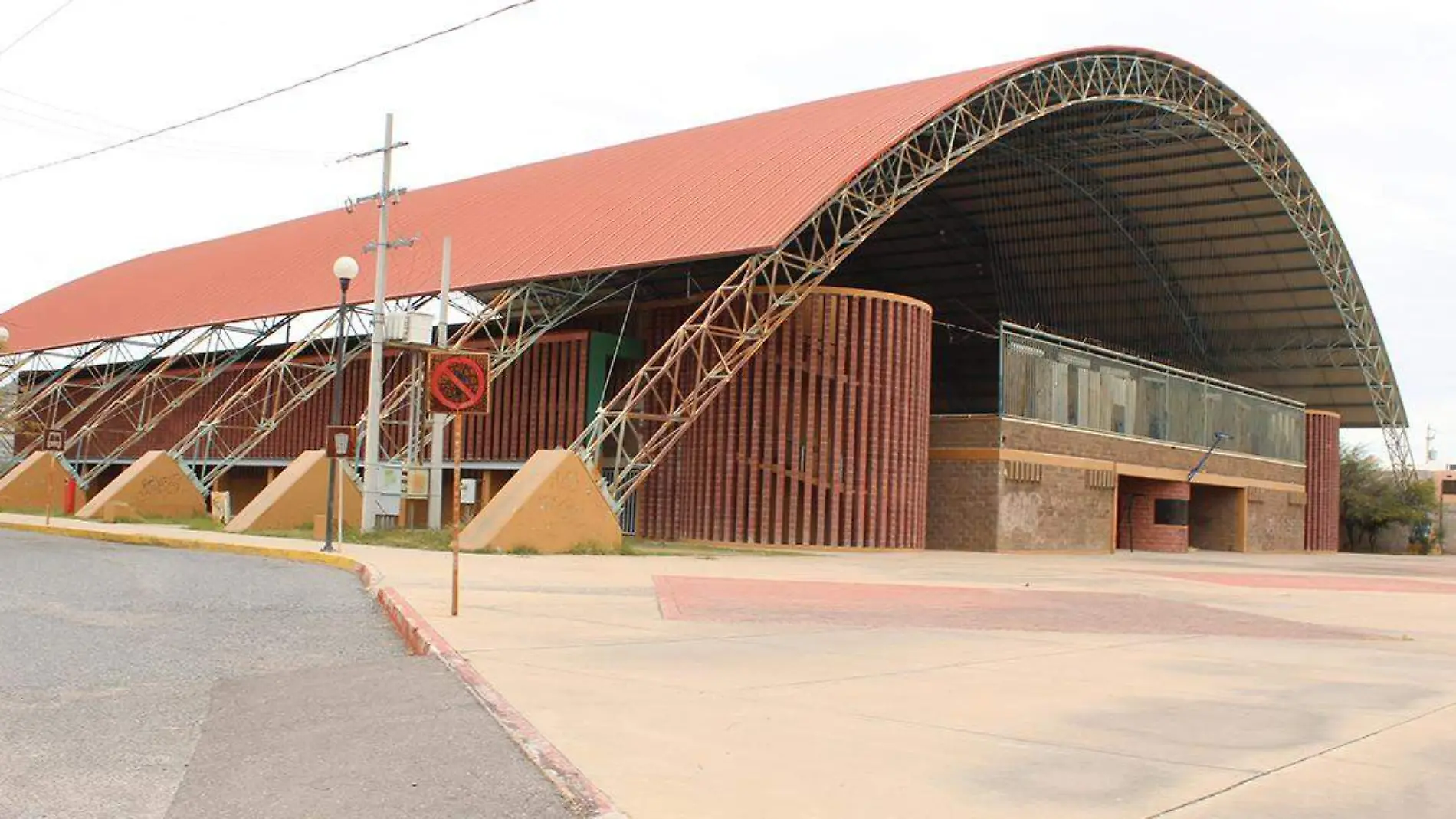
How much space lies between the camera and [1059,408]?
4319 centimetres

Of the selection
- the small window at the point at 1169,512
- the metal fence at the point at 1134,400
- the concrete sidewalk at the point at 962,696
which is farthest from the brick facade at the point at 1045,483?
the concrete sidewalk at the point at 962,696

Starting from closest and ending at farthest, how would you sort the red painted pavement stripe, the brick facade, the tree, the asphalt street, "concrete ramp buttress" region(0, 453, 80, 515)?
the asphalt street
the red painted pavement stripe
the brick facade
"concrete ramp buttress" region(0, 453, 80, 515)
the tree

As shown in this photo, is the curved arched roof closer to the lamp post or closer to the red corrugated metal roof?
the red corrugated metal roof

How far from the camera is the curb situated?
5402 mm

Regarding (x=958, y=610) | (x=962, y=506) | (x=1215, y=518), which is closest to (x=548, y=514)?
(x=958, y=610)

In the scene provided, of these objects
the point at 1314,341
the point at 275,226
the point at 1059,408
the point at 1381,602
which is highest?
the point at 275,226

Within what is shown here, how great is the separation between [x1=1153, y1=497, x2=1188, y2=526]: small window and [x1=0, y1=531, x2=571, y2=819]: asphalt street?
4235 centimetres

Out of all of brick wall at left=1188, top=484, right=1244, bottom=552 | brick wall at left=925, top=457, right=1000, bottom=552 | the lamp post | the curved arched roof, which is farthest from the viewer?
brick wall at left=1188, top=484, right=1244, bottom=552

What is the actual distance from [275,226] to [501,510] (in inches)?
1600

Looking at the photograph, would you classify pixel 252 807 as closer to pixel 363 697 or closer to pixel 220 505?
pixel 363 697

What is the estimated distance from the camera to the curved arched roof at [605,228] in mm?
33312

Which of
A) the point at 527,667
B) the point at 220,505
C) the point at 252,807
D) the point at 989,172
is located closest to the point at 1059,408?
the point at 989,172

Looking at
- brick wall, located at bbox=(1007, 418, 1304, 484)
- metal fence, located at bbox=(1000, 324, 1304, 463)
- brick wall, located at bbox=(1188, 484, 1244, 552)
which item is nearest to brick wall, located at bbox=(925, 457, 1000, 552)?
brick wall, located at bbox=(1007, 418, 1304, 484)

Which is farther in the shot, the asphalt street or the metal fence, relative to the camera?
the metal fence
